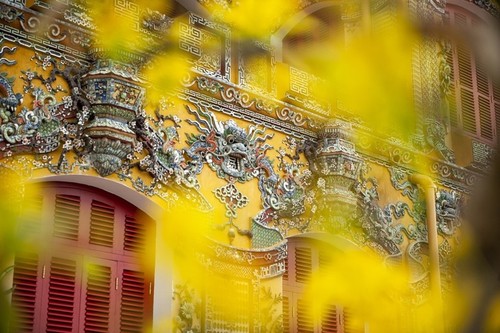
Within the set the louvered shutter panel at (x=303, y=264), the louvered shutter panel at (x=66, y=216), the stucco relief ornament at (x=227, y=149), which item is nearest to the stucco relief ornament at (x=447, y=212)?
the louvered shutter panel at (x=303, y=264)

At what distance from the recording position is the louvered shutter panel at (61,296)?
8.02 meters

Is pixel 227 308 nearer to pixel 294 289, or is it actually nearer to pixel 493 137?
pixel 294 289

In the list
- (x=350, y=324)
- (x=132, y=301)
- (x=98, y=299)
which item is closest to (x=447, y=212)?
(x=350, y=324)

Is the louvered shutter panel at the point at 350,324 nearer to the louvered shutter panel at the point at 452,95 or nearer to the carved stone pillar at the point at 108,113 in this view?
the louvered shutter panel at the point at 452,95

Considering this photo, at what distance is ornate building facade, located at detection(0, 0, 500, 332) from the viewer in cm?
815

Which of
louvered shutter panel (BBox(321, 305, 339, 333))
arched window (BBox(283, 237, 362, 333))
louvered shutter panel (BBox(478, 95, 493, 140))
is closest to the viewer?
arched window (BBox(283, 237, 362, 333))

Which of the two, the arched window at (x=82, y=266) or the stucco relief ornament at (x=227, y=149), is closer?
the arched window at (x=82, y=266)

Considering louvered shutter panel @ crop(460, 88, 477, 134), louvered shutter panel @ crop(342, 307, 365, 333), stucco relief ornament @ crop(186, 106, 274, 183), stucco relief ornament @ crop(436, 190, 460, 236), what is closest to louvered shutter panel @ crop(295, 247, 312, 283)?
louvered shutter panel @ crop(342, 307, 365, 333)

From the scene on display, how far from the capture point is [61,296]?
8.12 meters

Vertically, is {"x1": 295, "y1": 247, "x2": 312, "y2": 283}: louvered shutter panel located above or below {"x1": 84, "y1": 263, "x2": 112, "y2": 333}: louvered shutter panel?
above

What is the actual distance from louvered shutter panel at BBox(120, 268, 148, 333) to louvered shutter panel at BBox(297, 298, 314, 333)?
77.8 inches

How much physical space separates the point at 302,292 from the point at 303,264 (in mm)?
316

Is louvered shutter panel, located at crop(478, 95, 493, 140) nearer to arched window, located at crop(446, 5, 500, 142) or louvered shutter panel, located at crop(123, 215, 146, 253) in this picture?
arched window, located at crop(446, 5, 500, 142)

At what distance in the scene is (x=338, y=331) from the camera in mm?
10320
